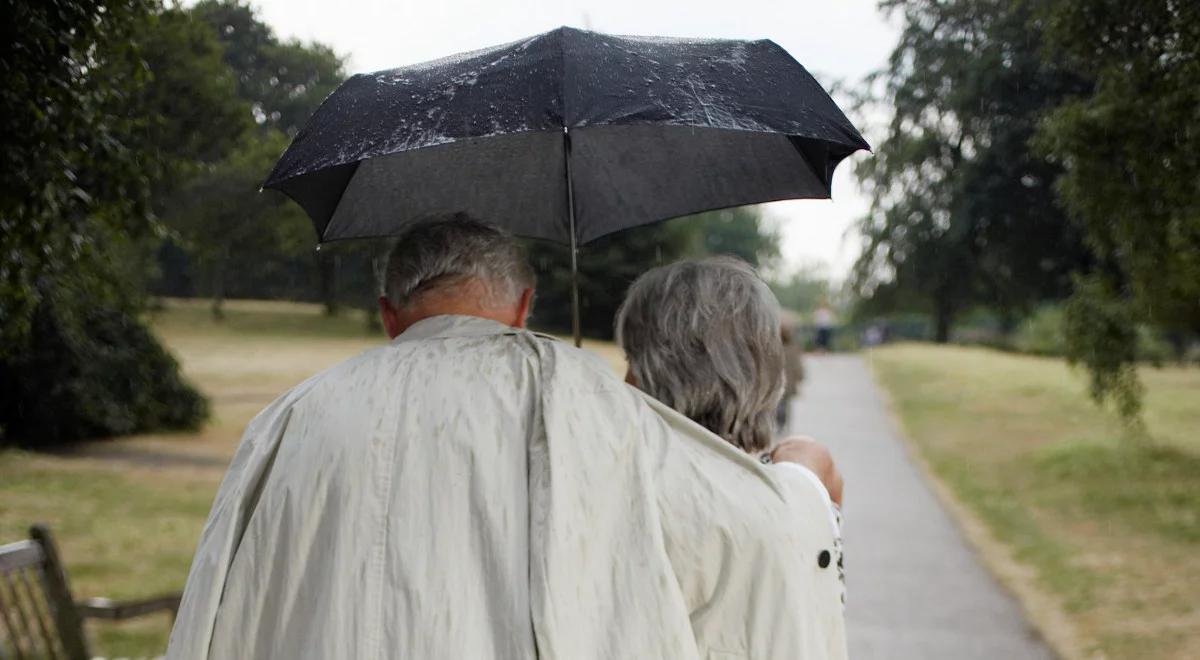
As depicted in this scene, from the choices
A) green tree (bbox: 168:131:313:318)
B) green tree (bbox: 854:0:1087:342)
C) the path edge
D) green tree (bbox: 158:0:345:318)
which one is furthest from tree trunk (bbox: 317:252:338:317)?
green tree (bbox: 854:0:1087:342)

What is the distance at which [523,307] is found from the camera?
2.43m

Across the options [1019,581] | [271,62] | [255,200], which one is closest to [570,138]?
[271,62]

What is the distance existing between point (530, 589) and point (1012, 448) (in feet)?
54.8

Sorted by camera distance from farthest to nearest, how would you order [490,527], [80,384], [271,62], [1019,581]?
[80,384], [1019,581], [271,62], [490,527]

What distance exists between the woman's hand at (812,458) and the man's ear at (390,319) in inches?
30.1

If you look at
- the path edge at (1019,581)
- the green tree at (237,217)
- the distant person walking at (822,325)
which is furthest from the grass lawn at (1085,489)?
the distant person walking at (822,325)

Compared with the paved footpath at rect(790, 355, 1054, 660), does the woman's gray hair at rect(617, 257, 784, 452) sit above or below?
above

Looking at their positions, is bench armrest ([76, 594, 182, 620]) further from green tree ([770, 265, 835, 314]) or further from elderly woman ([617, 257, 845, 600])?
green tree ([770, 265, 835, 314])

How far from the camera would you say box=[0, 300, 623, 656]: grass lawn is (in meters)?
10.3

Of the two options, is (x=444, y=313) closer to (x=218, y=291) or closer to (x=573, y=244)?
(x=573, y=244)

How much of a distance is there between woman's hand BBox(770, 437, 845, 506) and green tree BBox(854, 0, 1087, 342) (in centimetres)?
444

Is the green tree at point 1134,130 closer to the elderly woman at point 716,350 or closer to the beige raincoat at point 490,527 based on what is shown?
the elderly woman at point 716,350

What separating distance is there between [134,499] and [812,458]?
1381cm

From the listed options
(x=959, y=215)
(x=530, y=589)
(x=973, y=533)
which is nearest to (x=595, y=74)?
(x=530, y=589)
